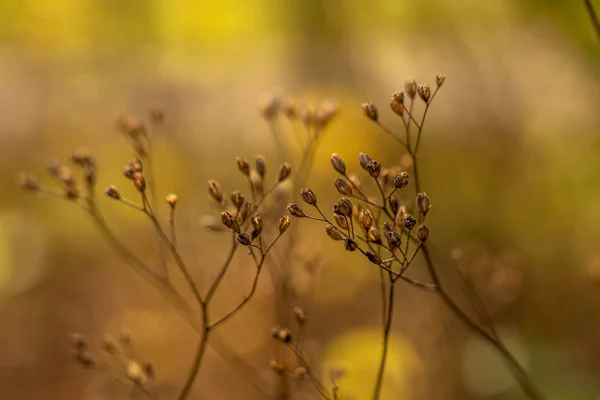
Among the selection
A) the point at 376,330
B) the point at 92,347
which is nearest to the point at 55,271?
the point at 92,347

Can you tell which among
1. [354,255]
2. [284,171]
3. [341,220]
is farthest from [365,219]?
[354,255]

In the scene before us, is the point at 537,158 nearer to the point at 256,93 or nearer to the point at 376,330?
the point at 376,330

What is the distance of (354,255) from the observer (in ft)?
7.93

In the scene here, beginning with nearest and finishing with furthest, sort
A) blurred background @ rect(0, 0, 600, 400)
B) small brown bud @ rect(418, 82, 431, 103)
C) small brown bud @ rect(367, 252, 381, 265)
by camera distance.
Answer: small brown bud @ rect(367, 252, 381, 265)
small brown bud @ rect(418, 82, 431, 103)
blurred background @ rect(0, 0, 600, 400)

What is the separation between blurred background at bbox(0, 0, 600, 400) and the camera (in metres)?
1.70

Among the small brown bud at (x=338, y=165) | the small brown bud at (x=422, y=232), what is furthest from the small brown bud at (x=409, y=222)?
the small brown bud at (x=338, y=165)

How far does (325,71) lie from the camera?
16.4 feet

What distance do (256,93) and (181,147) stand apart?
5.84ft

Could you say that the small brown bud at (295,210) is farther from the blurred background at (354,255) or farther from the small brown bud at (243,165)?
the blurred background at (354,255)

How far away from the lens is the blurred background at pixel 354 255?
1703mm

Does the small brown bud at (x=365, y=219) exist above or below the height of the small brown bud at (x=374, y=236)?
above

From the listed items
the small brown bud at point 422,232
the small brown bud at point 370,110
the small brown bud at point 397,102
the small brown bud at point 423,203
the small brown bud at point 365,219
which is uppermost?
the small brown bud at point 397,102

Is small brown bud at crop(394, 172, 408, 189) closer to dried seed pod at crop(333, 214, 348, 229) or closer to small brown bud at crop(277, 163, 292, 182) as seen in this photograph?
dried seed pod at crop(333, 214, 348, 229)

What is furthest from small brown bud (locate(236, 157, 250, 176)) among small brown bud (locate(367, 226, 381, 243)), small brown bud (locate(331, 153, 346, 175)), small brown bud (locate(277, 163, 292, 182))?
small brown bud (locate(367, 226, 381, 243))
